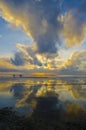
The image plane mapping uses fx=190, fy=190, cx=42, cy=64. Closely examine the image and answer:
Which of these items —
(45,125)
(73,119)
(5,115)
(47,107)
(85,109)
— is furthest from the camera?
(47,107)

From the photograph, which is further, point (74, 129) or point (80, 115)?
point (80, 115)

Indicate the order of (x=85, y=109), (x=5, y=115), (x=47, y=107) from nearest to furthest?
1. (x=5, y=115)
2. (x=85, y=109)
3. (x=47, y=107)

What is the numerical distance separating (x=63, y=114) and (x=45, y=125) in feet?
15.4

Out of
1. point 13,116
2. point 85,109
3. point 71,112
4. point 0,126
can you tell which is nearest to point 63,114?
A: point 71,112

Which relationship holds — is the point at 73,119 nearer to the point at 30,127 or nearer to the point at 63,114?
the point at 63,114

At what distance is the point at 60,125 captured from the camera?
18.0 m

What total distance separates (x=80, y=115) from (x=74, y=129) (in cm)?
497

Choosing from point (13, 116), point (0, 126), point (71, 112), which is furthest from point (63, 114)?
point (0, 126)

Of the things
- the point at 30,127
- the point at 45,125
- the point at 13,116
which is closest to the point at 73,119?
A: the point at 45,125

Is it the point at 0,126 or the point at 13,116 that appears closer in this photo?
the point at 0,126

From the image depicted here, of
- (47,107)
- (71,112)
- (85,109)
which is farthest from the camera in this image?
(47,107)

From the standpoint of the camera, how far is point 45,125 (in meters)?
17.9

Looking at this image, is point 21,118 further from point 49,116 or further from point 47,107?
point 47,107

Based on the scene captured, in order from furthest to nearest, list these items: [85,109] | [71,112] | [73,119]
Answer: [85,109]
[71,112]
[73,119]
